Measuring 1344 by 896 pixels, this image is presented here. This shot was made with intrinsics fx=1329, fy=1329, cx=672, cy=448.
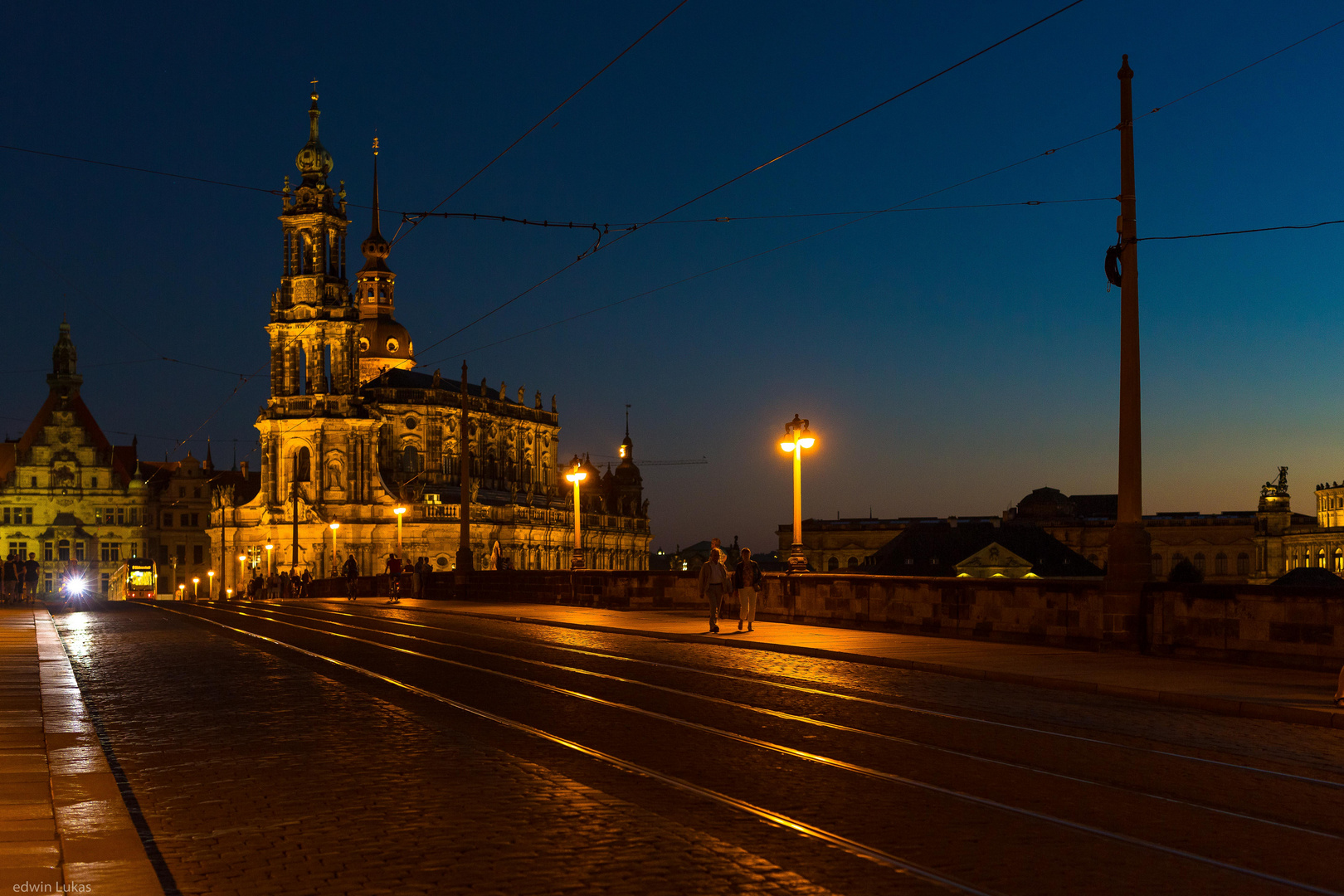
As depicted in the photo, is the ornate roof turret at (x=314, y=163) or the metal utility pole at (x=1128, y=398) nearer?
the metal utility pole at (x=1128, y=398)

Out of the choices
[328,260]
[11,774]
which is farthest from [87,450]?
[11,774]

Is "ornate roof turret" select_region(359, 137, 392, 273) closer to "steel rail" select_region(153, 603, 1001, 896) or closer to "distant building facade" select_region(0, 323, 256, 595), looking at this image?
"distant building facade" select_region(0, 323, 256, 595)

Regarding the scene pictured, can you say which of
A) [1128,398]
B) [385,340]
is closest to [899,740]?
[1128,398]

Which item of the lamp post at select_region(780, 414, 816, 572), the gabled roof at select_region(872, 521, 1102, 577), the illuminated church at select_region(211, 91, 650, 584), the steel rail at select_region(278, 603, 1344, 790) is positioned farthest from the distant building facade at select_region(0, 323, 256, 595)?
the steel rail at select_region(278, 603, 1344, 790)

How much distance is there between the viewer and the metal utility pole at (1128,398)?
743 inches

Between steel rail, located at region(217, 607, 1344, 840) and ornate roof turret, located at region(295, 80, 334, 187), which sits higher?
ornate roof turret, located at region(295, 80, 334, 187)

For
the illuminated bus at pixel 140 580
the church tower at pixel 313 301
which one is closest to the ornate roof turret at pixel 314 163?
the church tower at pixel 313 301

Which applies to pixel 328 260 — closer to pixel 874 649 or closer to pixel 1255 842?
pixel 874 649

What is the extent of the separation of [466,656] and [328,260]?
83.9 m

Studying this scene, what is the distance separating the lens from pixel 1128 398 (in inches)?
758

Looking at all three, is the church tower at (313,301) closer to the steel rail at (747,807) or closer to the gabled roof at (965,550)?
the gabled roof at (965,550)

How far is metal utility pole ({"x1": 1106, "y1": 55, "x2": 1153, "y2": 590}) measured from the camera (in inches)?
743

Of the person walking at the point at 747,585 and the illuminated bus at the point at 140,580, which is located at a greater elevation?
the person walking at the point at 747,585

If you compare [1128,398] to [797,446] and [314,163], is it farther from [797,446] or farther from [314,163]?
[314,163]
